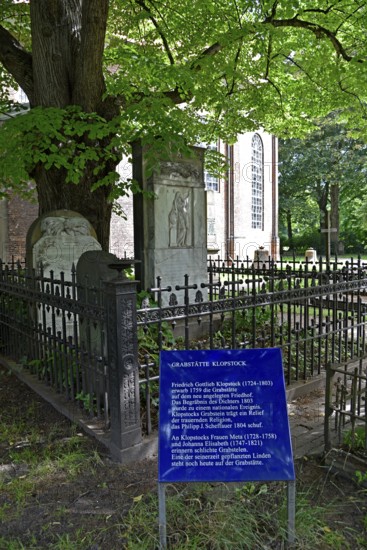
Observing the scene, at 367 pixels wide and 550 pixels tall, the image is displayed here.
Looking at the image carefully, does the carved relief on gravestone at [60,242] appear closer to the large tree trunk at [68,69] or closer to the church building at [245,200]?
the large tree trunk at [68,69]

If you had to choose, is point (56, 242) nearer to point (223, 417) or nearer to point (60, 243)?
point (60, 243)

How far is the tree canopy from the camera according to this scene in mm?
6891

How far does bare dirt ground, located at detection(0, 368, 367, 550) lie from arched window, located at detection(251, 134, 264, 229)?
26242mm

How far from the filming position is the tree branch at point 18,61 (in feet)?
26.3

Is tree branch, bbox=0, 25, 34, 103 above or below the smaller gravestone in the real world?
above

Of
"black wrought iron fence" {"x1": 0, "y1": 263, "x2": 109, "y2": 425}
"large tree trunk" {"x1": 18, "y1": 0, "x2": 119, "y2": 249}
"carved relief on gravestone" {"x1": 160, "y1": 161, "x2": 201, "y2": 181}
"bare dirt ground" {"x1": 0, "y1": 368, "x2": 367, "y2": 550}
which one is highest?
"large tree trunk" {"x1": 18, "y1": 0, "x2": 119, "y2": 249}

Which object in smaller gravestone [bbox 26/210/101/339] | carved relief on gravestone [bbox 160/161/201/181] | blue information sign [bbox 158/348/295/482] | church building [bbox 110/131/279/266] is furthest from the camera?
church building [bbox 110/131/279/266]

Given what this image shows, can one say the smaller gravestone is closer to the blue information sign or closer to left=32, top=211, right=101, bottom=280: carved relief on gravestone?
left=32, top=211, right=101, bottom=280: carved relief on gravestone

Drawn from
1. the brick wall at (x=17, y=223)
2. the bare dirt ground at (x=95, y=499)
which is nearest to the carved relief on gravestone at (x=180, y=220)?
the bare dirt ground at (x=95, y=499)

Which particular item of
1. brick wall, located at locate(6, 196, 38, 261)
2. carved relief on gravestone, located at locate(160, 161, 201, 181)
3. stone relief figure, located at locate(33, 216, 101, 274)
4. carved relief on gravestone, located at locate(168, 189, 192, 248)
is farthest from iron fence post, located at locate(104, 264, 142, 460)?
brick wall, located at locate(6, 196, 38, 261)

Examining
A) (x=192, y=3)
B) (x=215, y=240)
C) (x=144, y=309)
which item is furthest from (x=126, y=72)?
(x=215, y=240)

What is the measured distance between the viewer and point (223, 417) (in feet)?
8.84

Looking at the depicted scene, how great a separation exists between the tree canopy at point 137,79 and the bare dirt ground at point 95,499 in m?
4.38

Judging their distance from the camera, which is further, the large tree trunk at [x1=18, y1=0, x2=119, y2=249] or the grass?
the large tree trunk at [x1=18, y1=0, x2=119, y2=249]
